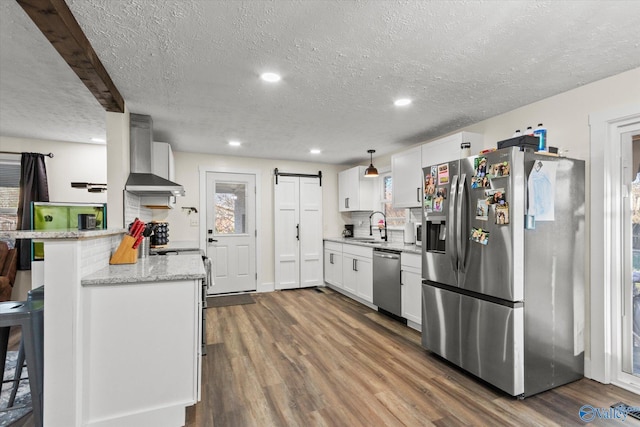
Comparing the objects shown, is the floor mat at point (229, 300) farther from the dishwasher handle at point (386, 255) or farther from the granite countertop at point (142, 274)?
the granite countertop at point (142, 274)

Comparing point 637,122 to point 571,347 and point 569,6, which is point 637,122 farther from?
point 571,347

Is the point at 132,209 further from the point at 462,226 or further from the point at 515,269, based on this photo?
the point at 515,269

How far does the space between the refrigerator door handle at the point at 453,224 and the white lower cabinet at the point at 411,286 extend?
2.61 feet

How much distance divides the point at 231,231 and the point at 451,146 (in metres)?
3.58

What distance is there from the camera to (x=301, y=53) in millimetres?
1993

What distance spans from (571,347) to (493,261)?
3.13ft

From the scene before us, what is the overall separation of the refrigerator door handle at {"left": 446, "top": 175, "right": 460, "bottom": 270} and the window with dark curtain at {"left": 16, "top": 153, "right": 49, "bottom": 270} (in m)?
4.97

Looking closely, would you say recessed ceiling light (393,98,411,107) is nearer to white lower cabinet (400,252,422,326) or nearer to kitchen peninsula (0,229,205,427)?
white lower cabinet (400,252,422,326)

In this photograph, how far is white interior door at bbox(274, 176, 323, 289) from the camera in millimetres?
5438

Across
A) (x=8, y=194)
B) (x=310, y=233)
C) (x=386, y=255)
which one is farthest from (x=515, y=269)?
(x=8, y=194)

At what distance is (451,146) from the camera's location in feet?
11.1

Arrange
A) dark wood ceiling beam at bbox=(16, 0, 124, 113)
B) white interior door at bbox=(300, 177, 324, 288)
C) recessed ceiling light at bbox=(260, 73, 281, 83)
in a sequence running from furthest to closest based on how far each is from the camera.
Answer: white interior door at bbox=(300, 177, 324, 288) → recessed ceiling light at bbox=(260, 73, 281, 83) → dark wood ceiling beam at bbox=(16, 0, 124, 113)

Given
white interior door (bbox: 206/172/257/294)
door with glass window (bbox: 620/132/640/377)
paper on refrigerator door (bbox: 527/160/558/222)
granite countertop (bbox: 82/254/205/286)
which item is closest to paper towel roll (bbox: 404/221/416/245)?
paper on refrigerator door (bbox: 527/160/558/222)

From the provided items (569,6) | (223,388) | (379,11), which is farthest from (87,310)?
(569,6)
